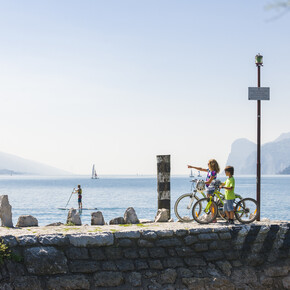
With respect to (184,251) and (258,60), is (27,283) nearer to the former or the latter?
(184,251)

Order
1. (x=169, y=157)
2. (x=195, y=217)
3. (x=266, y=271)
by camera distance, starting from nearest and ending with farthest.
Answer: (x=266, y=271) → (x=195, y=217) → (x=169, y=157)

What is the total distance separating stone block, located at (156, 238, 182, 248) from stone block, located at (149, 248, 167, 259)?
0.30 feet

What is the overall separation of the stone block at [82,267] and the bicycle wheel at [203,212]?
8.71 feet

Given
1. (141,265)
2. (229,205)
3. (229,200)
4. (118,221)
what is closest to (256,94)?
(229,200)

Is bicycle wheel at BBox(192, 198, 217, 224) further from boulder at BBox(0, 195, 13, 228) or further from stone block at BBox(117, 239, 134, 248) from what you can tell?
boulder at BBox(0, 195, 13, 228)

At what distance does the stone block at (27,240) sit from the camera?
9.09 m

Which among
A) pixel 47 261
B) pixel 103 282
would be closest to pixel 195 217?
pixel 103 282

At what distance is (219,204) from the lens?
1124cm

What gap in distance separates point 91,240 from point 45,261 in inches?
34.8

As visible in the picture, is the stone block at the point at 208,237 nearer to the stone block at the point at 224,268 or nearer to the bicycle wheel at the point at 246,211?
the stone block at the point at 224,268

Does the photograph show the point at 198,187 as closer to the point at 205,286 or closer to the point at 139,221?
the point at 139,221

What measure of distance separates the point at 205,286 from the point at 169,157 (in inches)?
154

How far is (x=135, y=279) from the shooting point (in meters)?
9.52

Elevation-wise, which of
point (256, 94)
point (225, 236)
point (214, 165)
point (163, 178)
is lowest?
point (225, 236)
